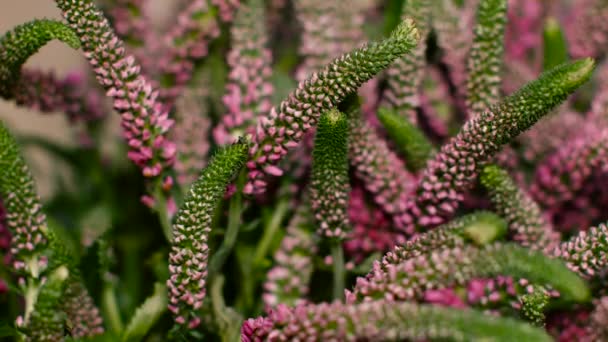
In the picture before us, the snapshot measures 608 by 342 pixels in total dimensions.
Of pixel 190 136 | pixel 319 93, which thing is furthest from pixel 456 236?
pixel 190 136

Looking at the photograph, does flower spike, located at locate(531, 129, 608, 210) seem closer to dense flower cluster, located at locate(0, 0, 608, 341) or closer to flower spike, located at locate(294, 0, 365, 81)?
dense flower cluster, located at locate(0, 0, 608, 341)

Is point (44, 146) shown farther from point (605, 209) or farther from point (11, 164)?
point (605, 209)

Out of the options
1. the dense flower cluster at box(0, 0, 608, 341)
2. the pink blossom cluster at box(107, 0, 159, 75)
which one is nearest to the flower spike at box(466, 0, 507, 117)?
the dense flower cluster at box(0, 0, 608, 341)

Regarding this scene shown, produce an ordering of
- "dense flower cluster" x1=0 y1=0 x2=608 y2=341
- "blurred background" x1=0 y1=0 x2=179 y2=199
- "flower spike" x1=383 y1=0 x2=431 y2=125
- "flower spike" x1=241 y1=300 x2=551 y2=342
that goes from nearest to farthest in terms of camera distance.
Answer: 1. "flower spike" x1=241 y1=300 x2=551 y2=342
2. "dense flower cluster" x1=0 y1=0 x2=608 y2=341
3. "flower spike" x1=383 y1=0 x2=431 y2=125
4. "blurred background" x1=0 y1=0 x2=179 y2=199

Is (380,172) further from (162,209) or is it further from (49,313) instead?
(49,313)

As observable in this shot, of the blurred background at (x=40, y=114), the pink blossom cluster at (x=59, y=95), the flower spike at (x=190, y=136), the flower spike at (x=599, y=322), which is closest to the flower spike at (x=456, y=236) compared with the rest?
the flower spike at (x=599, y=322)

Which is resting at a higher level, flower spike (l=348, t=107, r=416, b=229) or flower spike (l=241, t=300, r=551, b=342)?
flower spike (l=348, t=107, r=416, b=229)

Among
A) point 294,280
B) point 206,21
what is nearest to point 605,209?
point 294,280

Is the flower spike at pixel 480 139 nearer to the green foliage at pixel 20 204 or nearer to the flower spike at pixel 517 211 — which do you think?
the flower spike at pixel 517 211
